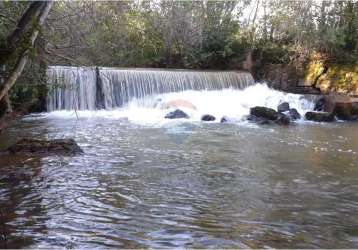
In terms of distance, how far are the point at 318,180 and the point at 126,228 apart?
12.1ft

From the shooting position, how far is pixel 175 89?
60.7ft

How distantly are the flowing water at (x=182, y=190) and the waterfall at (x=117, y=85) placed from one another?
146 inches

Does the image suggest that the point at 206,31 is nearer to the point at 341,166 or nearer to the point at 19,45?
the point at 341,166

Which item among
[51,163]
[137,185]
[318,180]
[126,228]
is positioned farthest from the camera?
[51,163]

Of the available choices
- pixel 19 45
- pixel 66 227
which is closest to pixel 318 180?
pixel 66 227

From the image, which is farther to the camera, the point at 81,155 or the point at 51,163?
the point at 81,155

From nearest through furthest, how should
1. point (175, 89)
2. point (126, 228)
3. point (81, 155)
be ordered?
point (126, 228)
point (81, 155)
point (175, 89)

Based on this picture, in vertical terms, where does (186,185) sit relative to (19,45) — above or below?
below

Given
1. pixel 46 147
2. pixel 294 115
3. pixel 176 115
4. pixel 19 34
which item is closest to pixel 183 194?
pixel 19 34

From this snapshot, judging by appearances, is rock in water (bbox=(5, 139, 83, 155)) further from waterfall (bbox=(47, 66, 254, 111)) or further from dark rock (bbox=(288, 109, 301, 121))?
dark rock (bbox=(288, 109, 301, 121))

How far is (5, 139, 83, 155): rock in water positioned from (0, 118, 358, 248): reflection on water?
1.09ft

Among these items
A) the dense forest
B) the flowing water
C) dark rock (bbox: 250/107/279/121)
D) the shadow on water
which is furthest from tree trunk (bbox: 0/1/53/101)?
the dense forest

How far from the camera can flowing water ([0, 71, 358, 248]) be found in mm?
5086

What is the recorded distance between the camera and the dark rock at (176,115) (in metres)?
15.5
